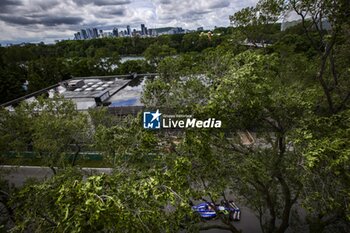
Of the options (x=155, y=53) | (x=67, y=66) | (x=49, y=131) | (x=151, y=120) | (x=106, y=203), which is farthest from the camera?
(x=67, y=66)

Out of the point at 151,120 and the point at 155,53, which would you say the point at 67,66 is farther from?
the point at 151,120

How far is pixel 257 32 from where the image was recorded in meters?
8.97

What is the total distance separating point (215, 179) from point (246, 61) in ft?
11.0

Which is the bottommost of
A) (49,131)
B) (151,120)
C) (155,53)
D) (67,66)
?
(67,66)

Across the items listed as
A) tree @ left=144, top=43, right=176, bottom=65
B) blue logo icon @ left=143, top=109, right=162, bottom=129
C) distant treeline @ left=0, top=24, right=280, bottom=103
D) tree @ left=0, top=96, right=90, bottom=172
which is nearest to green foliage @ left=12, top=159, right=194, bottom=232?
blue logo icon @ left=143, top=109, right=162, bottom=129

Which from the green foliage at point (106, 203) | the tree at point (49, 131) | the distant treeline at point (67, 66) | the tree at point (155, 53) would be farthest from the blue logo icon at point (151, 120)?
the tree at point (155, 53)

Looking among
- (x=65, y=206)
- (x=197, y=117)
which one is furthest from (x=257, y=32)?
(x=65, y=206)

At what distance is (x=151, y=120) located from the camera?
622cm

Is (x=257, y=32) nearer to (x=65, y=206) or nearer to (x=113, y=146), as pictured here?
(x=113, y=146)

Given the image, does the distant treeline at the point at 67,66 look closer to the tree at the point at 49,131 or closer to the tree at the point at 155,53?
the tree at the point at 155,53

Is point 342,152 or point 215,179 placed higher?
point 342,152

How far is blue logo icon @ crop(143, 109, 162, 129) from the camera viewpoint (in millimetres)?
6170

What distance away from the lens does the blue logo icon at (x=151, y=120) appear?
6170 millimetres

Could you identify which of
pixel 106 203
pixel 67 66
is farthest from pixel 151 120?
pixel 67 66
